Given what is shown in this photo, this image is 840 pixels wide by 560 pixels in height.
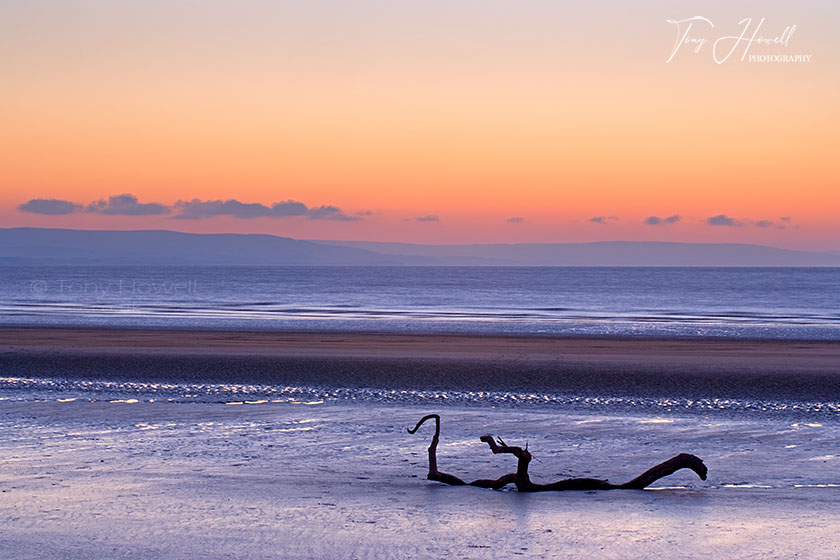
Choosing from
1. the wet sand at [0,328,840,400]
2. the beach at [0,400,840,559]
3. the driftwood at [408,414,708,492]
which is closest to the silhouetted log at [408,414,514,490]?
the driftwood at [408,414,708,492]

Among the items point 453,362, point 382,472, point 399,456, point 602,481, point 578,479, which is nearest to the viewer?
point 578,479

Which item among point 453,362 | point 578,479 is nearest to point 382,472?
point 578,479

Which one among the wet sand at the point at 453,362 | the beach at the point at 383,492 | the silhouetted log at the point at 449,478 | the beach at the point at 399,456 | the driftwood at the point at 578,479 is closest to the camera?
the beach at the point at 383,492

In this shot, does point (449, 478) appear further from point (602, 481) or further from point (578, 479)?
point (602, 481)

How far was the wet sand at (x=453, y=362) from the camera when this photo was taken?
17.8 meters

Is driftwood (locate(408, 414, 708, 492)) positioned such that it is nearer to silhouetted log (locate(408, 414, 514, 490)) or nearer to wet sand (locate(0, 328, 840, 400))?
silhouetted log (locate(408, 414, 514, 490))

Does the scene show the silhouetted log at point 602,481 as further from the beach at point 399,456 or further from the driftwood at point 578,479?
the beach at point 399,456

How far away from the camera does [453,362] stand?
21500mm

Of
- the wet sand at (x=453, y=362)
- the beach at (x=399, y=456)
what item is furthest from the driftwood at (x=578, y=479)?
the wet sand at (x=453, y=362)

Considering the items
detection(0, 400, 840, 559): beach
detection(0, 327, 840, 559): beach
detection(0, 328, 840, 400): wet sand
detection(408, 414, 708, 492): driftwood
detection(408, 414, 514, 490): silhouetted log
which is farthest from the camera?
detection(0, 328, 840, 400): wet sand

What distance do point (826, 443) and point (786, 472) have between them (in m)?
2.37

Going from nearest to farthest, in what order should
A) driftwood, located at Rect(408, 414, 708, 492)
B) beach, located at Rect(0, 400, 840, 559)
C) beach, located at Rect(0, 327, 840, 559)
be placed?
1. beach, located at Rect(0, 400, 840, 559)
2. beach, located at Rect(0, 327, 840, 559)
3. driftwood, located at Rect(408, 414, 708, 492)

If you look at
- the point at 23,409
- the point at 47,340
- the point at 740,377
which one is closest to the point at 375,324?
the point at 47,340

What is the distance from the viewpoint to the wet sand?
58.4 feet
